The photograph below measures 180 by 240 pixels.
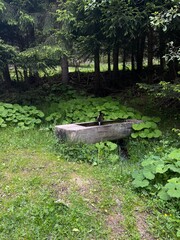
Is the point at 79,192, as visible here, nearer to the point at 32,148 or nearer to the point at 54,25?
the point at 32,148

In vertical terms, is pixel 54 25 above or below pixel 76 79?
above

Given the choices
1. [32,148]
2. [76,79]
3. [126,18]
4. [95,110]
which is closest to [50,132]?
[32,148]

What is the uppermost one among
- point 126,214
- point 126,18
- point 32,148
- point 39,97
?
point 126,18

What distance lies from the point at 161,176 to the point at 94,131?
58.2 inches

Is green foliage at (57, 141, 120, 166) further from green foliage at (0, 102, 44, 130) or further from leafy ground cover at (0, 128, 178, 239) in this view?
green foliage at (0, 102, 44, 130)

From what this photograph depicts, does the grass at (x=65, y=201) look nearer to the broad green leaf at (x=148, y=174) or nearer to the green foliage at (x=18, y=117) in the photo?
the broad green leaf at (x=148, y=174)

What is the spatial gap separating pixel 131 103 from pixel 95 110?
1493mm

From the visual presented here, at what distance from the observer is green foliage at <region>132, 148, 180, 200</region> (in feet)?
8.38

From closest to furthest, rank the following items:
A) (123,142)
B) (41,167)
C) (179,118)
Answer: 1. (41,167)
2. (123,142)
3. (179,118)

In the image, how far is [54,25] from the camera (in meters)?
6.37

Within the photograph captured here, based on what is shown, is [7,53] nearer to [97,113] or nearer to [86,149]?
[97,113]

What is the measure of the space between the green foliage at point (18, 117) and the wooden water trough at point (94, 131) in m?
0.96

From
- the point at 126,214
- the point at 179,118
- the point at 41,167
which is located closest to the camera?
the point at 126,214

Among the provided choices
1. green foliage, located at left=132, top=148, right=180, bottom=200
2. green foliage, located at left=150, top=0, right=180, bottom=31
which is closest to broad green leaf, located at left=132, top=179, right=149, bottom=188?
green foliage, located at left=132, top=148, right=180, bottom=200
